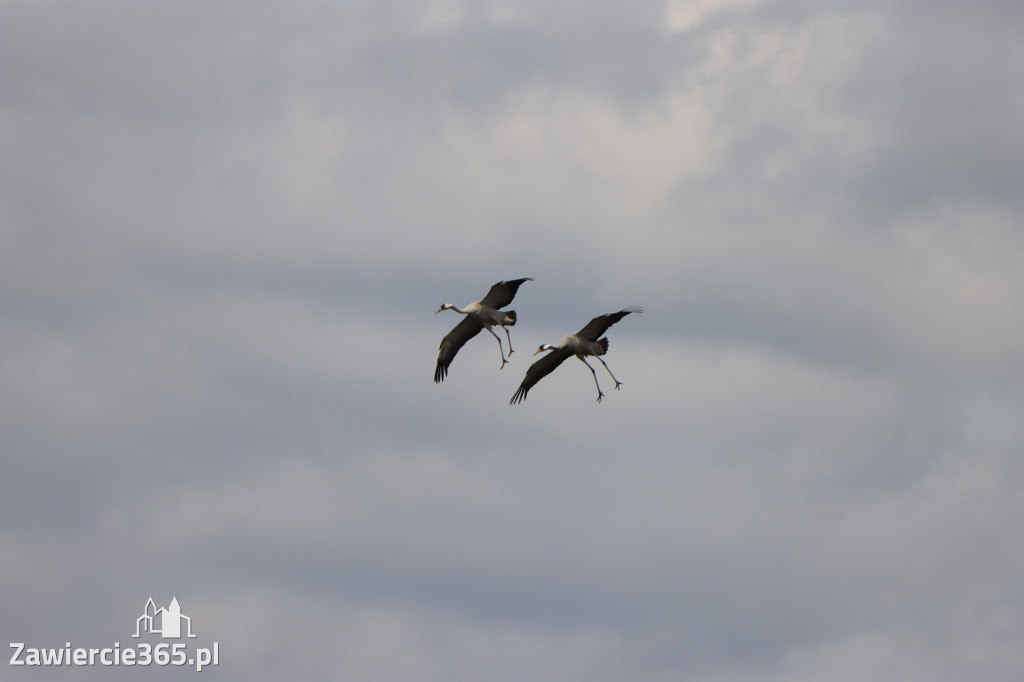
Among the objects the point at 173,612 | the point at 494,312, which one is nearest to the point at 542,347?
the point at 494,312

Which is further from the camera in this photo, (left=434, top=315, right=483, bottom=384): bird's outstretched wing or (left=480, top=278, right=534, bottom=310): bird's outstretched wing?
(left=434, top=315, right=483, bottom=384): bird's outstretched wing

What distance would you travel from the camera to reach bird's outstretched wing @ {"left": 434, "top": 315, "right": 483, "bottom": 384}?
66562mm

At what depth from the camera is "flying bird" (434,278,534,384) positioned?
62.3 m

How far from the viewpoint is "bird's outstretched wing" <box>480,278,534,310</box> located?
61812 mm

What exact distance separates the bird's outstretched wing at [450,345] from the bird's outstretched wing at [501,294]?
11.0 ft

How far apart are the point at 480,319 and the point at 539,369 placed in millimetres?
3628

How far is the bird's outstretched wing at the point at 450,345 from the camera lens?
218 ft

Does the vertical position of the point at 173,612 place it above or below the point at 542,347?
above

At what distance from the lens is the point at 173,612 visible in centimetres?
15950

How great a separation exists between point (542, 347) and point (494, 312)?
2.36 meters

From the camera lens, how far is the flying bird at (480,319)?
62312mm

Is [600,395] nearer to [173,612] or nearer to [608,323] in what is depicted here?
[608,323]

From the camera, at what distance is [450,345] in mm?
67125

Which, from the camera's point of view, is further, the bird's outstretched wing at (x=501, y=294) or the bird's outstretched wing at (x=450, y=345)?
the bird's outstretched wing at (x=450, y=345)
